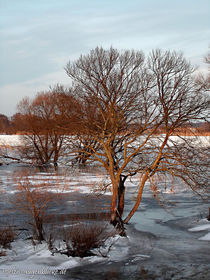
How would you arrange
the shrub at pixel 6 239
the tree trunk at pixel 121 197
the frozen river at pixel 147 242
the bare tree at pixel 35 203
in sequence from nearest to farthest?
the frozen river at pixel 147 242 < the shrub at pixel 6 239 < the bare tree at pixel 35 203 < the tree trunk at pixel 121 197

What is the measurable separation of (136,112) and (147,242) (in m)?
6.35

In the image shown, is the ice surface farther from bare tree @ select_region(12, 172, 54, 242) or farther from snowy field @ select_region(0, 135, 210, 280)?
bare tree @ select_region(12, 172, 54, 242)

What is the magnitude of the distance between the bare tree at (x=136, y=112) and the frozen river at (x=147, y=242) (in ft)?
5.76

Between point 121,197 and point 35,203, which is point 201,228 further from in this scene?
point 35,203

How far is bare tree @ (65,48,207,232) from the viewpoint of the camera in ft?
46.4

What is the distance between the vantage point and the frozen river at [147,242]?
34.4 ft

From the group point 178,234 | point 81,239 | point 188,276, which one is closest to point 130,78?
point 178,234

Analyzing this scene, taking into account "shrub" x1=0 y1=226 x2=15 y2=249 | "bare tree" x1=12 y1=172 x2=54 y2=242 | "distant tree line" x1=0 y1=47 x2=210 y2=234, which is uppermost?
"distant tree line" x1=0 y1=47 x2=210 y2=234

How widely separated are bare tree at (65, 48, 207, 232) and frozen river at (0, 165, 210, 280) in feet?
5.76

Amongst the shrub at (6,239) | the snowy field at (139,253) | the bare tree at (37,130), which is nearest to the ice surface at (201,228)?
the snowy field at (139,253)

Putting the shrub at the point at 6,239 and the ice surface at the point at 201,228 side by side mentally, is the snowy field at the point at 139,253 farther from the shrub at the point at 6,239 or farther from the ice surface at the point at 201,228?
the shrub at the point at 6,239

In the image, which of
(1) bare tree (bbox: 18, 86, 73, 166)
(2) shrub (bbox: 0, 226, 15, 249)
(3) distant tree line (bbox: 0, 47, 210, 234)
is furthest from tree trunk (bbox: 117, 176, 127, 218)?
(1) bare tree (bbox: 18, 86, 73, 166)

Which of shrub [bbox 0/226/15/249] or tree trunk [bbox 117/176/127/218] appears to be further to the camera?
tree trunk [bbox 117/176/127/218]

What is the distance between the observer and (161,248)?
12.9 m
